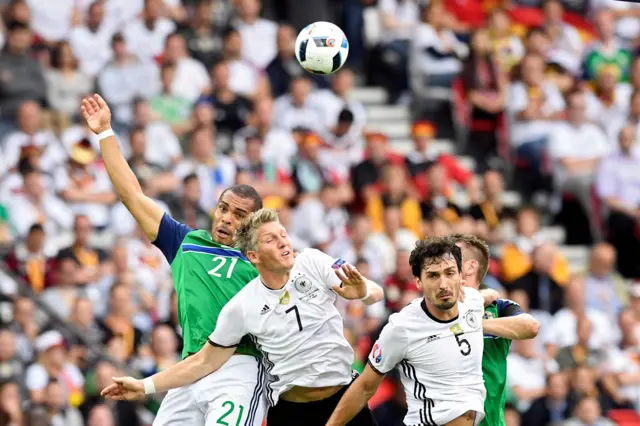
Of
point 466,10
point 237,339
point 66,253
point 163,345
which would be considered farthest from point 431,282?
point 466,10

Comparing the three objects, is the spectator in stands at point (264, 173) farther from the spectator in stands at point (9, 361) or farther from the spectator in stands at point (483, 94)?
the spectator in stands at point (9, 361)

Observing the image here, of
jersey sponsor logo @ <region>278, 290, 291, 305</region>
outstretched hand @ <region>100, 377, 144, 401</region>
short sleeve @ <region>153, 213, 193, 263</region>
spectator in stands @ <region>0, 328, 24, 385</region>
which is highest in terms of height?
short sleeve @ <region>153, 213, 193, 263</region>

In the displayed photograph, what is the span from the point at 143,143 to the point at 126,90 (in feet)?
4.26

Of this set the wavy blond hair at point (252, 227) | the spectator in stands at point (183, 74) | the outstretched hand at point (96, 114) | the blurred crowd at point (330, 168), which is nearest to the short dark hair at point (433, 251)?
the wavy blond hair at point (252, 227)

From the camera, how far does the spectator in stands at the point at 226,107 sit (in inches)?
681

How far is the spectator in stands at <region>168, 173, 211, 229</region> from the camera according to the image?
15.7 meters

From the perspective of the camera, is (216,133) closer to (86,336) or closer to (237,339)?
(86,336)

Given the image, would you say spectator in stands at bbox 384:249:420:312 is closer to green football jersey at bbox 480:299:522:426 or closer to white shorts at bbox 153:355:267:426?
green football jersey at bbox 480:299:522:426

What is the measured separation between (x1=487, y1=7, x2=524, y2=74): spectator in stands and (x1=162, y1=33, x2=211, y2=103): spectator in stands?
14.6ft

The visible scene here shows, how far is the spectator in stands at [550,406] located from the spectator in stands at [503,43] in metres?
5.73

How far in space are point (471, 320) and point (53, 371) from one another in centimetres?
628

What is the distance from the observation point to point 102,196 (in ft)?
51.6

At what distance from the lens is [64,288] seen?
1465cm

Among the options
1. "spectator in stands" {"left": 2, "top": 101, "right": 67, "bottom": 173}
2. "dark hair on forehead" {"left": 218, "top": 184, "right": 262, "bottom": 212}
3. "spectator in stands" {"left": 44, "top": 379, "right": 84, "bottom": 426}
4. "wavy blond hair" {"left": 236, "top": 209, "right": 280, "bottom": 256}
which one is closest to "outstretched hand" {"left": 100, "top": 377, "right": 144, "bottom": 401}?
"wavy blond hair" {"left": 236, "top": 209, "right": 280, "bottom": 256}
